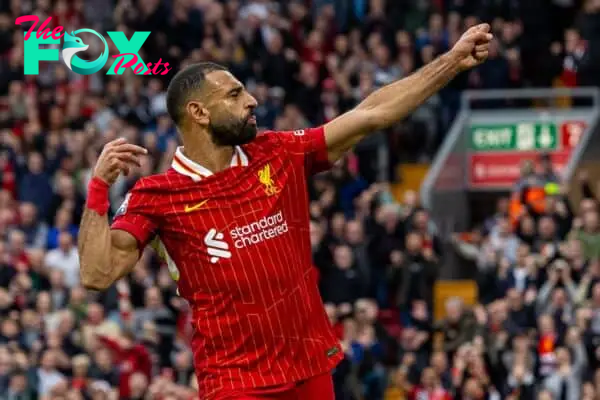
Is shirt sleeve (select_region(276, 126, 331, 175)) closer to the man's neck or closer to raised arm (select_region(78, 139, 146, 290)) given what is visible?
the man's neck

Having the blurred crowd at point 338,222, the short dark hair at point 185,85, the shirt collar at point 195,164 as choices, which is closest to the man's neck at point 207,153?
the shirt collar at point 195,164

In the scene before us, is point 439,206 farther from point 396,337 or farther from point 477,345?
point 477,345

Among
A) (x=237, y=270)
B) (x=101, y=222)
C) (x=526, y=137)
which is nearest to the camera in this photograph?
(x=101, y=222)

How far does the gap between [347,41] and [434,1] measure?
5.30 ft

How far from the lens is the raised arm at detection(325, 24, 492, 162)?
8.25 meters

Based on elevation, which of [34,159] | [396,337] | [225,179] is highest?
[225,179]

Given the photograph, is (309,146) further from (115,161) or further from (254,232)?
(115,161)

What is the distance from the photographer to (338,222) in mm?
A: 20344

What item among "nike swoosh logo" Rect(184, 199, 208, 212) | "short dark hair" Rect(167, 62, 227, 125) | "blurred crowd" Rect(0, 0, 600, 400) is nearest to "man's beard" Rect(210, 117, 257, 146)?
"short dark hair" Rect(167, 62, 227, 125)

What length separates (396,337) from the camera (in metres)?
19.2

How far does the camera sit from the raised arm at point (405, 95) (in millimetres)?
8250

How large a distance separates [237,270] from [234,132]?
0.60 metres

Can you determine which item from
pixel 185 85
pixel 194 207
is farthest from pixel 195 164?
pixel 185 85

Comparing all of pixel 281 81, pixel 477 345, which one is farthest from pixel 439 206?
pixel 477 345
